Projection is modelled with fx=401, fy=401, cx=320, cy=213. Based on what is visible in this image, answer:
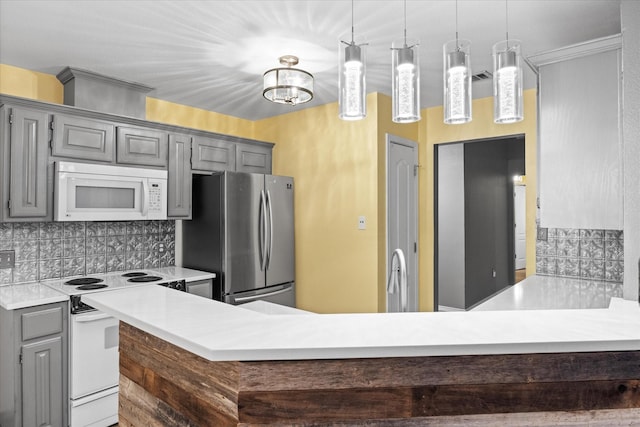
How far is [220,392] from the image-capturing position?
3.55 ft

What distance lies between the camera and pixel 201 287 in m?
3.37

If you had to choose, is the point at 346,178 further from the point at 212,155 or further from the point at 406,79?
the point at 406,79

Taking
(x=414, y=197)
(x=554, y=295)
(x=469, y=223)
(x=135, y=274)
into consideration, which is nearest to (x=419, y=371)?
(x=554, y=295)

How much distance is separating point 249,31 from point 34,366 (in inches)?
94.9

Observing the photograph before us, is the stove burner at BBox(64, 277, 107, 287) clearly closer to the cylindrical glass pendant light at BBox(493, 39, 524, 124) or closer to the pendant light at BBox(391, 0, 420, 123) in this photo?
the pendant light at BBox(391, 0, 420, 123)

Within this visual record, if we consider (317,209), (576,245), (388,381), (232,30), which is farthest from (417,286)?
(388,381)

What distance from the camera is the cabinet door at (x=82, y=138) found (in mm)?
2809

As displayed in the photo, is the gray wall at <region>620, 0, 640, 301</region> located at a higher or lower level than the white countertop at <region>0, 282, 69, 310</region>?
higher

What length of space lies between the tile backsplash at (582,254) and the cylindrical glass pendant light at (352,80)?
2254mm

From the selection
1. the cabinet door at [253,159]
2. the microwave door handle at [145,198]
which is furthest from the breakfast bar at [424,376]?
the cabinet door at [253,159]

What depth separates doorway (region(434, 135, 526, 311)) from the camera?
5.10 m

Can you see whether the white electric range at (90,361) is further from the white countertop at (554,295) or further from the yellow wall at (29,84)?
the white countertop at (554,295)

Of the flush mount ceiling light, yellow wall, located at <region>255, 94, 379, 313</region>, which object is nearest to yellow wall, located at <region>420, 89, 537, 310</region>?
yellow wall, located at <region>255, 94, 379, 313</region>

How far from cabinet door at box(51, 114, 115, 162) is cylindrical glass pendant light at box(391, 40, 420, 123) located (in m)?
2.48
